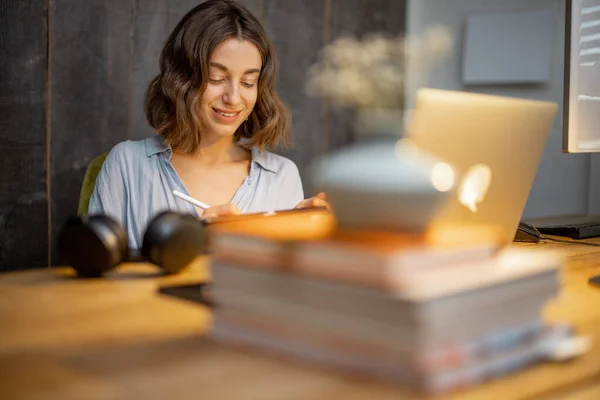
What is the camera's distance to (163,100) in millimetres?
2143

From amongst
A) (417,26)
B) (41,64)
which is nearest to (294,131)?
(417,26)

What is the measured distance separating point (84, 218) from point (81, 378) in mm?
444

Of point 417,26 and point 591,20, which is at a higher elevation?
point 417,26

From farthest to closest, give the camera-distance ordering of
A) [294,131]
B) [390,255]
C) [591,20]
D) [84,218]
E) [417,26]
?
1. [417,26]
2. [294,131]
3. [591,20]
4. [84,218]
5. [390,255]

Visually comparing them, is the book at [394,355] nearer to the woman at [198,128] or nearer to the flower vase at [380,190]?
the flower vase at [380,190]

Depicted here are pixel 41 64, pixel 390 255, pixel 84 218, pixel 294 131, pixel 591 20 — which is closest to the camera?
pixel 390 255

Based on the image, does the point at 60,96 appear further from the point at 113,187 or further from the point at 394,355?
the point at 394,355

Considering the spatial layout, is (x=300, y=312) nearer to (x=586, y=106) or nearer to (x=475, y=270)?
(x=475, y=270)

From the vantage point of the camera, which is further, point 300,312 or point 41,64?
point 41,64

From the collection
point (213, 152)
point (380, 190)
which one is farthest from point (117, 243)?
point (213, 152)

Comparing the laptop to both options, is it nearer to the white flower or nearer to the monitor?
the monitor

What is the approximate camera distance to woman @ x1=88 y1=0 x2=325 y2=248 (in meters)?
2.00

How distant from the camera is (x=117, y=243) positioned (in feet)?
3.34

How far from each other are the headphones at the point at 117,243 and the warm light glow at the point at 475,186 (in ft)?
1.33
